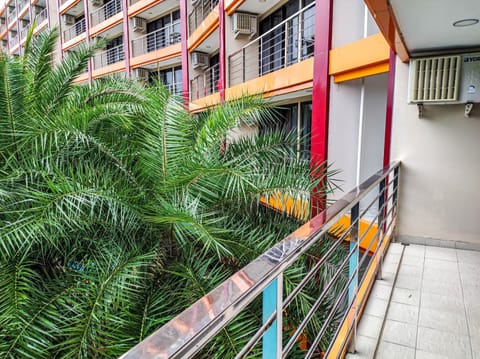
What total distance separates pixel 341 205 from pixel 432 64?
2.19 m

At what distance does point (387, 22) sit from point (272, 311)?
203 cm

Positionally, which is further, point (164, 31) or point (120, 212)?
point (164, 31)

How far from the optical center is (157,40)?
14.1 meters

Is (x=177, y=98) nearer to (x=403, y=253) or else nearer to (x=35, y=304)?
(x=35, y=304)

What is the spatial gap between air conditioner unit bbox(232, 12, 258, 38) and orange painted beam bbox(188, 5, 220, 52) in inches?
35.1

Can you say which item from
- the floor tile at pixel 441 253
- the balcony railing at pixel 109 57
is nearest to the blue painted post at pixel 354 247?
the floor tile at pixel 441 253

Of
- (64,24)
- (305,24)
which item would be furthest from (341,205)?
(64,24)

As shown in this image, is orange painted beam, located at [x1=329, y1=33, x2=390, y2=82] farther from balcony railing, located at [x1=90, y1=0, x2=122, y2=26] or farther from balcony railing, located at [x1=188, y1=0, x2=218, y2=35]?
balcony railing, located at [x1=90, y1=0, x2=122, y2=26]

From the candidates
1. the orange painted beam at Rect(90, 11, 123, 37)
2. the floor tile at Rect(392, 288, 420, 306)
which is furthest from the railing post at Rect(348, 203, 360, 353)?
the orange painted beam at Rect(90, 11, 123, 37)

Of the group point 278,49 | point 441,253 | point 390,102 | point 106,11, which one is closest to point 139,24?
point 106,11

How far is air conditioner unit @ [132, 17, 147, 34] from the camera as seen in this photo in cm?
1376

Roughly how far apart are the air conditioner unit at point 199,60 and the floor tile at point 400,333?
35.3ft

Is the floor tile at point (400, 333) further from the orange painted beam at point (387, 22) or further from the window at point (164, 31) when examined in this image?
the window at point (164, 31)

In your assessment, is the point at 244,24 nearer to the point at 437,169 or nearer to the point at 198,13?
the point at 198,13
